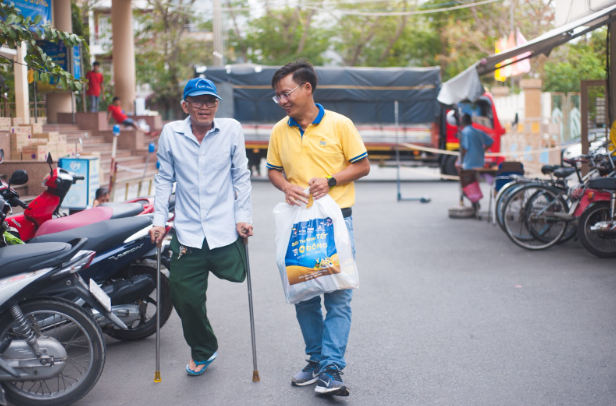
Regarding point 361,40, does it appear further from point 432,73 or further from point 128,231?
point 128,231

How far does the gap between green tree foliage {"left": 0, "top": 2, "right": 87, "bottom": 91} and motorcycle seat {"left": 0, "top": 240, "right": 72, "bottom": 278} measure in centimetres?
230

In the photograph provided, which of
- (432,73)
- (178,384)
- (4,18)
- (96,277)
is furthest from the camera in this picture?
(432,73)

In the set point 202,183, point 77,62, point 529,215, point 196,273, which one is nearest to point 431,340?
point 196,273

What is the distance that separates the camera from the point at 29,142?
11.1 m

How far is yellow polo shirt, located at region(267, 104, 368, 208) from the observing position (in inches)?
168

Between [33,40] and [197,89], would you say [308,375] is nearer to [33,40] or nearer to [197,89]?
[197,89]

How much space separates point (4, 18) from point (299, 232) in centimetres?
374

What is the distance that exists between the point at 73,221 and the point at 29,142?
6630 mm

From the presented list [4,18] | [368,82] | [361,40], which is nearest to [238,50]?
[361,40]

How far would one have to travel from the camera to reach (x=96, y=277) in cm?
495

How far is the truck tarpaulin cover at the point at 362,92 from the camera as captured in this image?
21.1 metres

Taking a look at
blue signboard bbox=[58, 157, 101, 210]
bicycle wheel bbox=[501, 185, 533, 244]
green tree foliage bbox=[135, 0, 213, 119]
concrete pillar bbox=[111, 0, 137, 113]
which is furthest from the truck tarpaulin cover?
green tree foliage bbox=[135, 0, 213, 119]

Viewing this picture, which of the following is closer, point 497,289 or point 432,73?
point 497,289

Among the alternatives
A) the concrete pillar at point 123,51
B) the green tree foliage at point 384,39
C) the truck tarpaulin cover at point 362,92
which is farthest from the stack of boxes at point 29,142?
the green tree foliage at point 384,39
